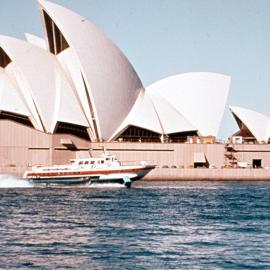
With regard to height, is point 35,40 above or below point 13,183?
above

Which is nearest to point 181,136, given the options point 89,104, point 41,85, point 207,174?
point 207,174

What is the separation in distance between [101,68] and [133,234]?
163 ft

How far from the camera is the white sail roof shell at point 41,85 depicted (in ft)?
239

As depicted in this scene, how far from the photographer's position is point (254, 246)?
2438 centimetres

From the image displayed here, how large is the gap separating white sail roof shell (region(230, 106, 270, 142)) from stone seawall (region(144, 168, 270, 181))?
8.54 meters

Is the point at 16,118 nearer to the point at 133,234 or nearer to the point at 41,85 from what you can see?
the point at 41,85

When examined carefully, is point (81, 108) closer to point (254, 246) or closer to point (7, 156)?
point (7, 156)

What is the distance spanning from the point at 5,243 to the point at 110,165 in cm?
3250

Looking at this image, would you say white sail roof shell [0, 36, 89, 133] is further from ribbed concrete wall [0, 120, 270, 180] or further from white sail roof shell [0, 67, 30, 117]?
ribbed concrete wall [0, 120, 270, 180]

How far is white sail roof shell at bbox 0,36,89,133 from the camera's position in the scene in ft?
239

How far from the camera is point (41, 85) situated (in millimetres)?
73812

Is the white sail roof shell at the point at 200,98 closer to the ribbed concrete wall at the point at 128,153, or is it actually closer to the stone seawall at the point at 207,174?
the ribbed concrete wall at the point at 128,153

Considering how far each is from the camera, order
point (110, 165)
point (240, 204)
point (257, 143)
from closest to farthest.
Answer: point (240, 204) → point (110, 165) → point (257, 143)

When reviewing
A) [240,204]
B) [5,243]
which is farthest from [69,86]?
[5,243]
